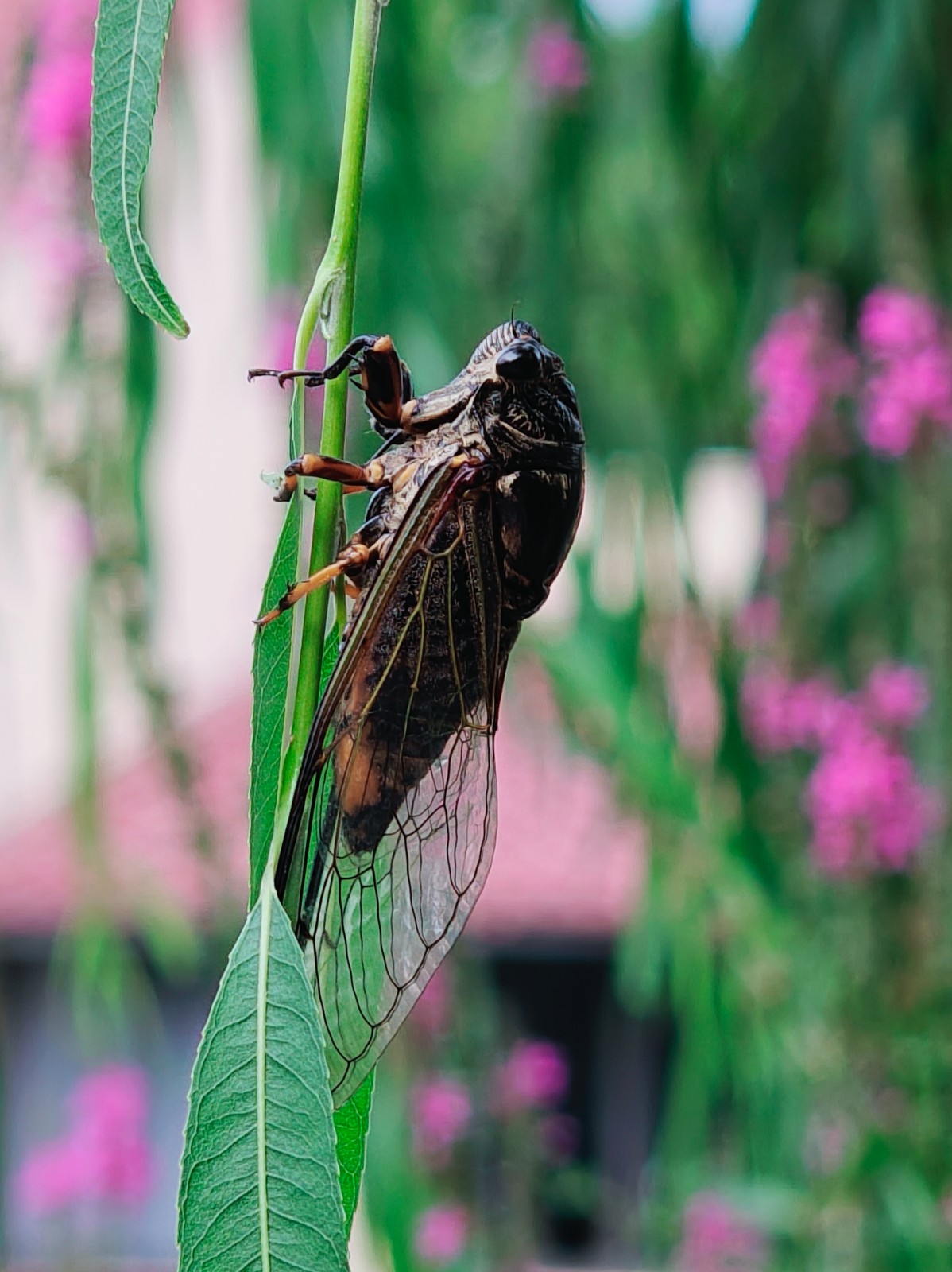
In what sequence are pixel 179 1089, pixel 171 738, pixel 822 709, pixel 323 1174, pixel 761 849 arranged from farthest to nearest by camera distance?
pixel 179 1089 < pixel 761 849 < pixel 822 709 < pixel 171 738 < pixel 323 1174

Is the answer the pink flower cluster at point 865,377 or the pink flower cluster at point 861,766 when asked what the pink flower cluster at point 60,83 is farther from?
the pink flower cluster at point 861,766

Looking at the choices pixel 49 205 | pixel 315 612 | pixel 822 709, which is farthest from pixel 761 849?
pixel 315 612

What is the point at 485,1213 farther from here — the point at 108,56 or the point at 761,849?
the point at 108,56

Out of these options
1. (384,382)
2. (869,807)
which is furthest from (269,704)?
(869,807)

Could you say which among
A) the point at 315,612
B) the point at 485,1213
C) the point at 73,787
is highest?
the point at 73,787

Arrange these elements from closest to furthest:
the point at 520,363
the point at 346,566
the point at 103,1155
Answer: the point at 346,566
the point at 520,363
the point at 103,1155

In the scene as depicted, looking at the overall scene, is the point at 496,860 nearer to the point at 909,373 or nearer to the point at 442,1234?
the point at 442,1234
